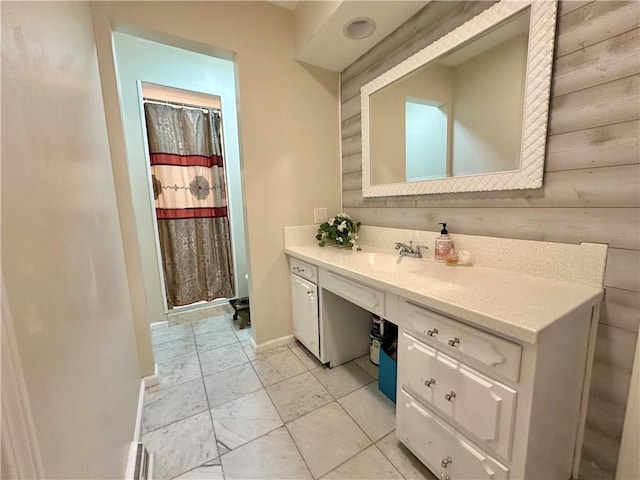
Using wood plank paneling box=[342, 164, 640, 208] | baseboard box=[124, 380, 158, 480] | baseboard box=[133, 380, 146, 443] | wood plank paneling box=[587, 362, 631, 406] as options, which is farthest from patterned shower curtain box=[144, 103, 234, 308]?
wood plank paneling box=[587, 362, 631, 406]

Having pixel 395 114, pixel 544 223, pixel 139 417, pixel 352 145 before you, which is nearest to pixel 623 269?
pixel 544 223

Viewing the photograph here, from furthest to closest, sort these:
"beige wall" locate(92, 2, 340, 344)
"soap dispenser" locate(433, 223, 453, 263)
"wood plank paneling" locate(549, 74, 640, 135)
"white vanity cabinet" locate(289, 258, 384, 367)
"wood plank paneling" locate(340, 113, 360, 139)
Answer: "wood plank paneling" locate(340, 113, 360, 139)
"white vanity cabinet" locate(289, 258, 384, 367)
"beige wall" locate(92, 2, 340, 344)
"soap dispenser" locate(433, 223, 453, 263)
"wood plank paneling" locate(549, 74, 640, 135)

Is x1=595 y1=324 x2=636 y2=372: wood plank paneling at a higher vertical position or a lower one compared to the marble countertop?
lower

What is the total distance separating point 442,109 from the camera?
1.43 metres

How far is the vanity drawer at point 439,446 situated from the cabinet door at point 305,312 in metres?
0.77

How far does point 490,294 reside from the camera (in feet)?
3.00

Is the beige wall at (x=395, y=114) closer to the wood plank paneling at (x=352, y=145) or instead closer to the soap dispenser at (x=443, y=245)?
the wood plank paneling at (x=352, y=145)

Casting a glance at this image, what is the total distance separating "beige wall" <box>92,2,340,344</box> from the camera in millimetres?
1610

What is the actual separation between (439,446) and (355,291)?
0.70 metres

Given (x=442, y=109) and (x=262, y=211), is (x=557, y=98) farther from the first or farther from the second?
(x=262, y=211)

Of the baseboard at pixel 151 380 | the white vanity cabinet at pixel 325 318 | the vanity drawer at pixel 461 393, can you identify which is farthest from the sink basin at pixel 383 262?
the baseboard at pixel 151 380

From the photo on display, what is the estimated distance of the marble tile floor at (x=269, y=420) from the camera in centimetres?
117

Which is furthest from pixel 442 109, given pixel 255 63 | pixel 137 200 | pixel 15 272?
pixel 137 200

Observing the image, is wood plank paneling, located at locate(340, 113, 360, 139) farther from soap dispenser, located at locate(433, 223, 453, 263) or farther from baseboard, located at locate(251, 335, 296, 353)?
baseboard, located at locate(251, 335, 296, 353)
